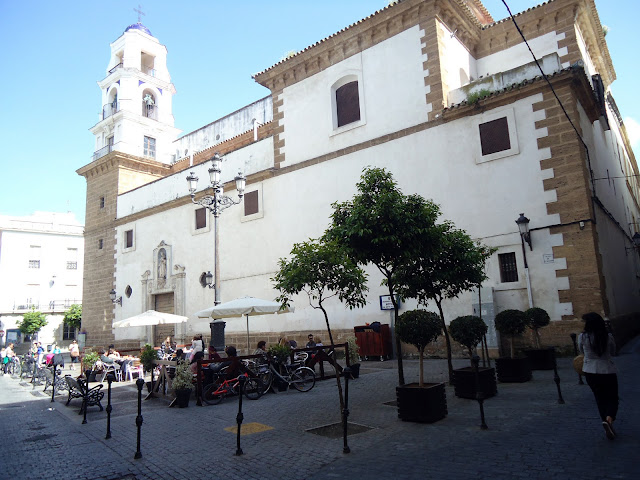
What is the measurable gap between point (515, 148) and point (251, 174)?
1141 cm

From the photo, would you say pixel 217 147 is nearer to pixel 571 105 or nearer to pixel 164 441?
pixel 571 105

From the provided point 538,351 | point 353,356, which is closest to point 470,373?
point 538,351

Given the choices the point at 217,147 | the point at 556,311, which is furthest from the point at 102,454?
the point at 217,147

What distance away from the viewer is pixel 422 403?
22.6ft

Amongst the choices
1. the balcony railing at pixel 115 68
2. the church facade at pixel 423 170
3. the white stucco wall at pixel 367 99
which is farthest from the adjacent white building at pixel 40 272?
the white stucco wall at pixel 367 99

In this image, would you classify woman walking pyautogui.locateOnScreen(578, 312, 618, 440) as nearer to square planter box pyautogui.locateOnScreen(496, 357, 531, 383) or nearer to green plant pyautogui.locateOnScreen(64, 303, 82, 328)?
square planter box pyautogui.locateOnScreen(496, 357, 531, 383)

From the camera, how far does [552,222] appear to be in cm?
1309

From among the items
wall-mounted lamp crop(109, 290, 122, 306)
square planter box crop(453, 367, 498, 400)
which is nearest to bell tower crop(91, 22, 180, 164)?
wall-mounted lamp crop(109, 290, 122, 306)

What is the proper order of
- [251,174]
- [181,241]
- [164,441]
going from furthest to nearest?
[181,241]
[251,174]
[164,441]

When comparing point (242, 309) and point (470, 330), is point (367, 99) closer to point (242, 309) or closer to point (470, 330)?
point (242, 309)

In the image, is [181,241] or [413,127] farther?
[181,241]

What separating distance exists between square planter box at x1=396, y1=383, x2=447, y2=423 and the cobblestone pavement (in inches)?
5.7

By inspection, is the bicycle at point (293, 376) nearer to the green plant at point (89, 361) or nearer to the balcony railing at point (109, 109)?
the green plant at point (89, 361)

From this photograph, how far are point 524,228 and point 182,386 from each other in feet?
32.3
